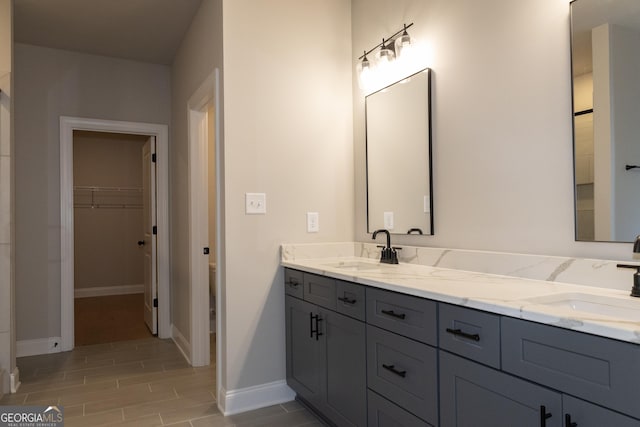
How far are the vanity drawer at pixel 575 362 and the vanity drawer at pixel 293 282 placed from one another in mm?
1365

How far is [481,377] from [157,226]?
3.49 m

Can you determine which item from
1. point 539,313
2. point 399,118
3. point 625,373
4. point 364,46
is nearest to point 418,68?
point 399,118

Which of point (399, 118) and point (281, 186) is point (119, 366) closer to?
point (281, 186)

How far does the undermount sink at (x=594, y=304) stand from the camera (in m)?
1.31

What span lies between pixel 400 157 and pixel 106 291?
5.65 metres

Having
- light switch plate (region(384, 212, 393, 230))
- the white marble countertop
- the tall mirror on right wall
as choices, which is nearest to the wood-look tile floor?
the white marble countertop

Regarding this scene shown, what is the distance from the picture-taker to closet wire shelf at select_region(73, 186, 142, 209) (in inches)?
251

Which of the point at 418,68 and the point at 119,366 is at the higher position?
the point at 418,68

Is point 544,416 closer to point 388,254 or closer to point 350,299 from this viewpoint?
point 350,299

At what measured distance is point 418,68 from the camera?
2367 mm

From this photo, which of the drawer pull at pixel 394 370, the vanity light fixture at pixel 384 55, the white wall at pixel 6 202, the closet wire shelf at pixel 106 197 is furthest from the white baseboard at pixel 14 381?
the closet wire shelf at pixel 106 197

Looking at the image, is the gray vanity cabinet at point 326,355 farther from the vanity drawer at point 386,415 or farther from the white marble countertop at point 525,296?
the white marble countertop at point 525,296

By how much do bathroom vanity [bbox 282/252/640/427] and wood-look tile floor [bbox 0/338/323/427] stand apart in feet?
1.54

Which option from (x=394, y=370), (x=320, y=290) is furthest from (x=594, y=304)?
(x=320, y=290)
